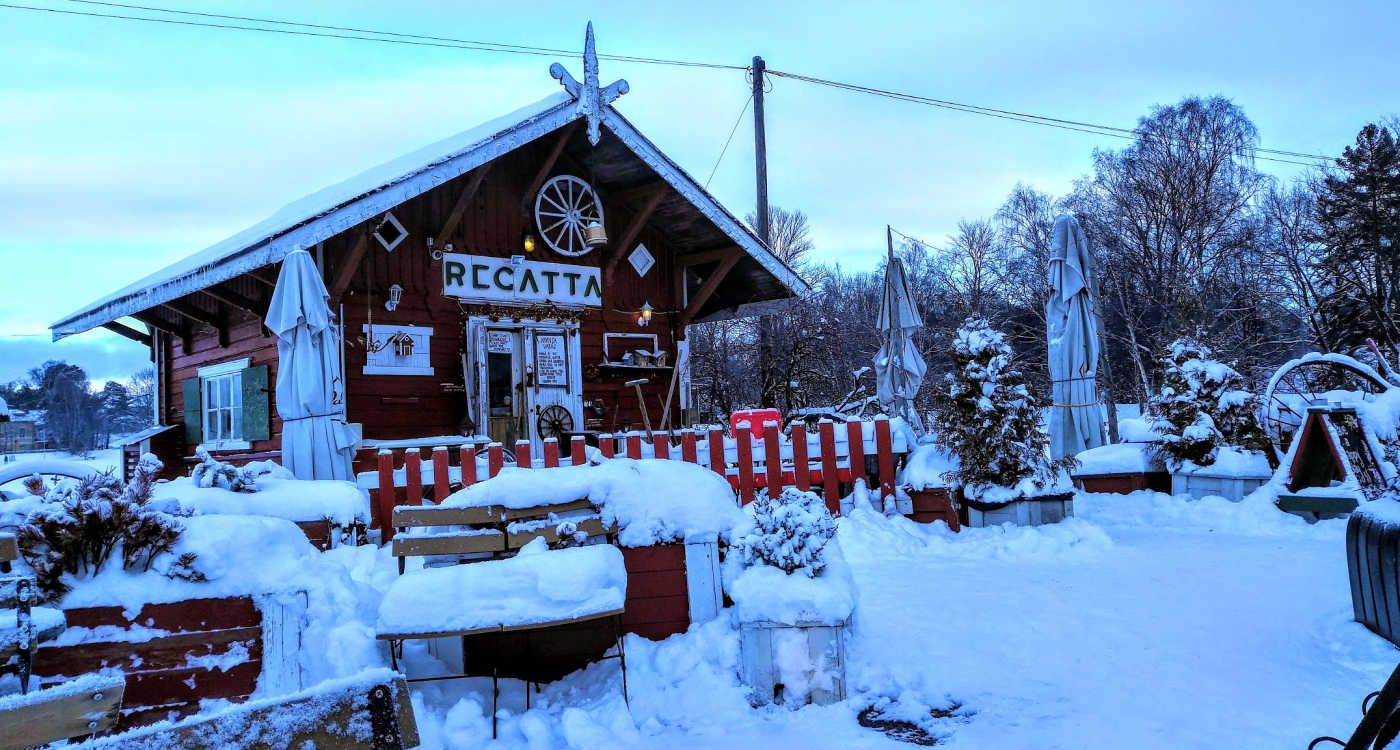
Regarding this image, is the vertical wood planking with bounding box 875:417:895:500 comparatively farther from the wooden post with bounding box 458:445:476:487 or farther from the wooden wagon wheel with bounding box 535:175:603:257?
the wooden wagon wheel with bounding box 535:175:603:257

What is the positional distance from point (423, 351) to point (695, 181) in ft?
15.0

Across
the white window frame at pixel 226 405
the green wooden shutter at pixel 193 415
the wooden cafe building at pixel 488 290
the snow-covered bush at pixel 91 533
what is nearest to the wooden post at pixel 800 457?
the wooden cafe building at pixel 488 290

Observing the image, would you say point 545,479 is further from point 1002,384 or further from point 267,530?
point 1002,384

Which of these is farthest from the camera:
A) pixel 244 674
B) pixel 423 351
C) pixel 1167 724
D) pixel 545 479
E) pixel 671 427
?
pixel 671 427

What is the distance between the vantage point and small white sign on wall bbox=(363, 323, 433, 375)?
1141cm

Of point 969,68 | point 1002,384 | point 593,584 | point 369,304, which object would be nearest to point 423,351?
point 369,304

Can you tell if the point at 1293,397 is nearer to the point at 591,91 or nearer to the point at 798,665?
the point at 591,91

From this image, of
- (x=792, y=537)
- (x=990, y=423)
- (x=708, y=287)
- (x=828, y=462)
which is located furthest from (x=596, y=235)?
(x=792, y=537)

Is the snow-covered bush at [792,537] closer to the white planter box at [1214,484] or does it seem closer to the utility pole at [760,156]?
the white planter box at [1214,484]

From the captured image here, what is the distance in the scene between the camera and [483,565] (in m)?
4.25

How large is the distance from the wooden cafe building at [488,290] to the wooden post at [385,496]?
2453 mm

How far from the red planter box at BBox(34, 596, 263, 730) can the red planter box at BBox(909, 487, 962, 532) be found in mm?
6201

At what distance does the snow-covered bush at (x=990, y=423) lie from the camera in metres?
8.12

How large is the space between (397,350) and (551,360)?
2288 mm
